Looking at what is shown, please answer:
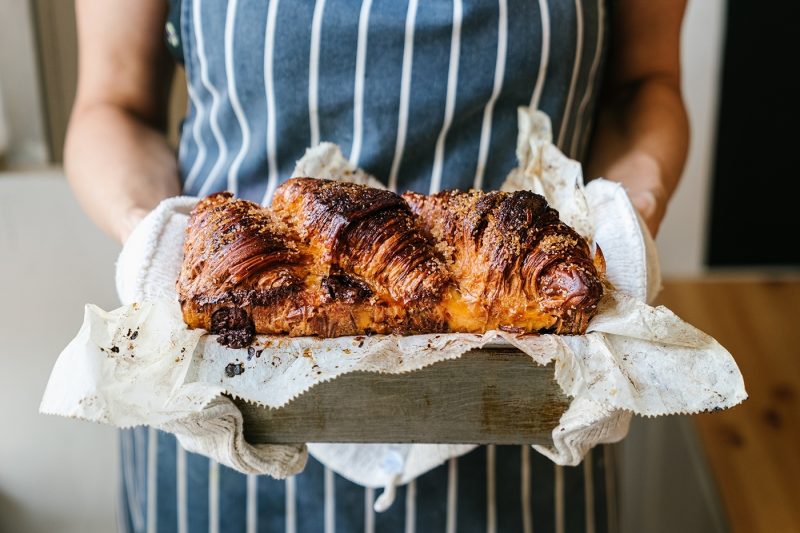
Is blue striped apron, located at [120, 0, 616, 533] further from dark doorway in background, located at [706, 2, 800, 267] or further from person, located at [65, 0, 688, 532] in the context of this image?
dark doorway in background, located at [706, 2, 800, 267]

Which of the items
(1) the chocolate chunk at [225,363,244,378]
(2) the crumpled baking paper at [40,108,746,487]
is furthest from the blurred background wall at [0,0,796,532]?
(1) the chocolate chunk at [225,363,244,378]

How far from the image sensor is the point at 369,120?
0.97 meters

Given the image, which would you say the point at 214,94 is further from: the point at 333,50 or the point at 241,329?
the point at 241,329

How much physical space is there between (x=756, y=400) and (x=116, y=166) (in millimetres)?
1526

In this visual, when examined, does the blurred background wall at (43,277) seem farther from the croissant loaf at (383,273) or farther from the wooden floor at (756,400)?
the croissant loaf at (383,273)

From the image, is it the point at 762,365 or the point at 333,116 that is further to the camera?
the point at 762,365

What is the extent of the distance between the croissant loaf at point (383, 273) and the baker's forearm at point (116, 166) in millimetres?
265

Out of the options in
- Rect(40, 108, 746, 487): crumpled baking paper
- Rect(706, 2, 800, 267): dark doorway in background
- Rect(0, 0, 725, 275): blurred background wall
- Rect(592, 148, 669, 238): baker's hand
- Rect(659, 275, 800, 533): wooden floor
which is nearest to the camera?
Rect(40, 108, 746, 487): crumpled baking paper

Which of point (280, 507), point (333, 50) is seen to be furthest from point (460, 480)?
point (333, 50)

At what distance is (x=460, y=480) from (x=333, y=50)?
56 centimetres

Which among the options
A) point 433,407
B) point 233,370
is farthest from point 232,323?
point 433,407

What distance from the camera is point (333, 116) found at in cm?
98

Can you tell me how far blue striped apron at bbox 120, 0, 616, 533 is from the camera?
0.94 m

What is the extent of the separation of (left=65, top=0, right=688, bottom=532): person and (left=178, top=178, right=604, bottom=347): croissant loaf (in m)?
0.24
